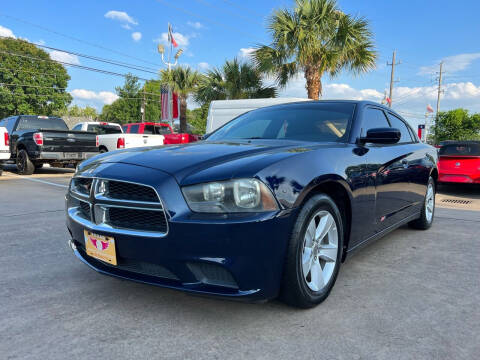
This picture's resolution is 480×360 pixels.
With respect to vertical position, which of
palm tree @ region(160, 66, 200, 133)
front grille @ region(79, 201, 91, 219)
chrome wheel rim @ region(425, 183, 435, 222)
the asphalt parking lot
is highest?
palm tree @ region(160, 66, 200, 133)

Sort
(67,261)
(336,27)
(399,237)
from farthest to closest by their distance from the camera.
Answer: (336,27) → (399,237) → (67,261)

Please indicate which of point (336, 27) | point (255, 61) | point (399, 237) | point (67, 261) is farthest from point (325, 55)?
point (67, 261)

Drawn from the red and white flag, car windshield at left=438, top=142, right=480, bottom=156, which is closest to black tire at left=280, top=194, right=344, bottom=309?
car windshield at left=438, top=142, right=480, bottom=156

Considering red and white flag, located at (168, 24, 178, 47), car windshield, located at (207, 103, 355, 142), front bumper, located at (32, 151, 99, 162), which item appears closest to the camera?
car windshield, located at (207, 103, 355, 142)

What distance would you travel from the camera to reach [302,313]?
237 cm

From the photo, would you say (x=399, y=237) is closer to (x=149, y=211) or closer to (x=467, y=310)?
(x=467, y=310)

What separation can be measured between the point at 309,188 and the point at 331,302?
858 mm

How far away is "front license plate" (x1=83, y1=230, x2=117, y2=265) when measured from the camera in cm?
222

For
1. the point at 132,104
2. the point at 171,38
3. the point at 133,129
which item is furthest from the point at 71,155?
the point at 132,104

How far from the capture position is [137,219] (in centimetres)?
217

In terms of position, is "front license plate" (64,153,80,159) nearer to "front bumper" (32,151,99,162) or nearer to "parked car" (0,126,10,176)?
"front bumper" (32,151,99,162)

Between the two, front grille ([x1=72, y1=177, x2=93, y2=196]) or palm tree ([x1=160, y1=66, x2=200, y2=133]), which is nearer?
front grille ([x1=72, y1=177, x2=93, y2=196])

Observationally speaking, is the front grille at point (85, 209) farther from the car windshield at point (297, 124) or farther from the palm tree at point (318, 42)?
the palm tree at point (318, 42)

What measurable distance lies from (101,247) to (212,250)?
78 cm
